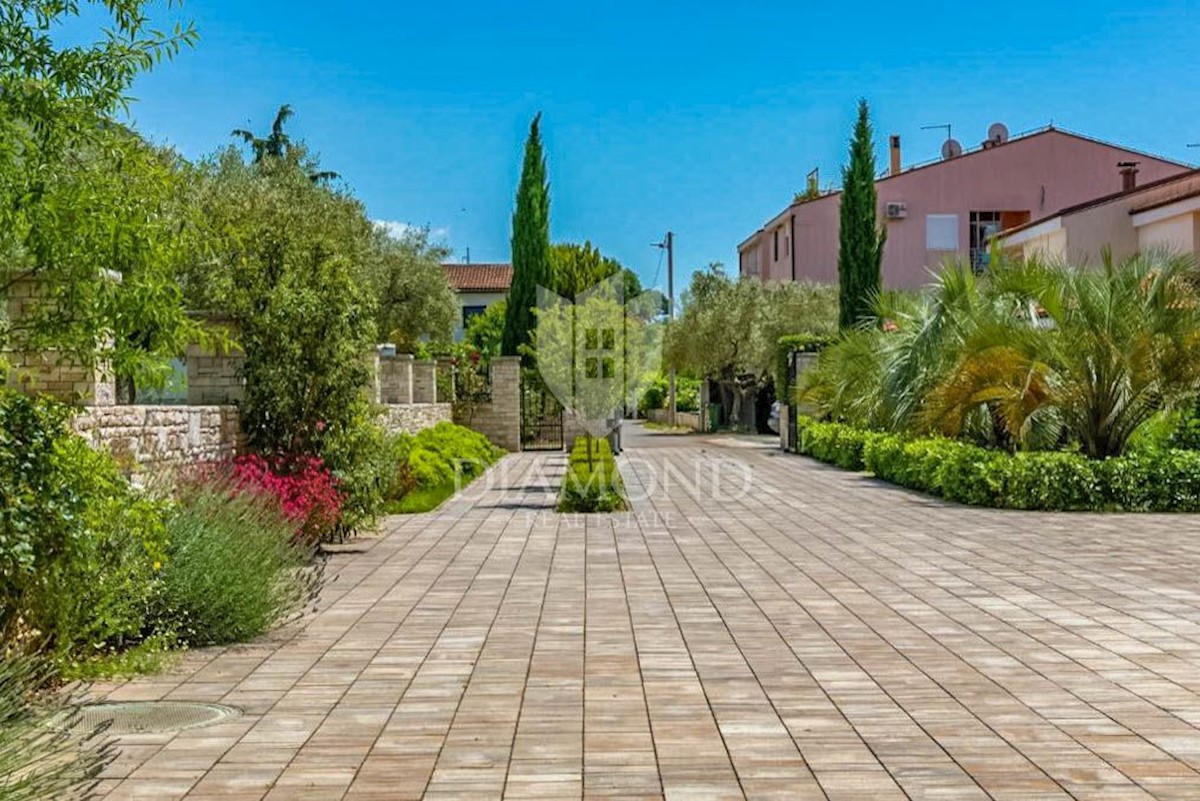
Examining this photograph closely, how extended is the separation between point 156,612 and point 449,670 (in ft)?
6.38

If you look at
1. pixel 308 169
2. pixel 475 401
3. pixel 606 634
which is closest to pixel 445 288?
pixel 308 169

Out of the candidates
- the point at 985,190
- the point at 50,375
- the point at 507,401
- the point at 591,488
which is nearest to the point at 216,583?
the point at 50,375

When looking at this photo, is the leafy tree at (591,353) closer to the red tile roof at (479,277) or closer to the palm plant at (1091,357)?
the palm plant at (1091,357)

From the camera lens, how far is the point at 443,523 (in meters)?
16.8

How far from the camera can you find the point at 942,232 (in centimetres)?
4656

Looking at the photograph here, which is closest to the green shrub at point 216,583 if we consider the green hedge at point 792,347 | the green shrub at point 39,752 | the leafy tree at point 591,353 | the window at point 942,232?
the green shrub at point 39,752

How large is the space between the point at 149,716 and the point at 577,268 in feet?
110

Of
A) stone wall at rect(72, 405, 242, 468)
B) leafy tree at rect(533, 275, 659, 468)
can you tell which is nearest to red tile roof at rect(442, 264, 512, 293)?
leafy tree at rect(533, 275, 659, 468)

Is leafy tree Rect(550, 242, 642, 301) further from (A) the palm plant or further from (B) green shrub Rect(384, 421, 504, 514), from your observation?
(A) the palm plant

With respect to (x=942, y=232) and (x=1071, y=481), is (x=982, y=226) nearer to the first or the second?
(x=942, y=232)

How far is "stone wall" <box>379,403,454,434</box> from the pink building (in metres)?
20.9

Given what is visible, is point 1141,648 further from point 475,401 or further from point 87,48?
point 475,401

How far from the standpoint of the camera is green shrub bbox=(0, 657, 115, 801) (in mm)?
4395

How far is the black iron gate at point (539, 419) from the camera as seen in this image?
3491 cm
